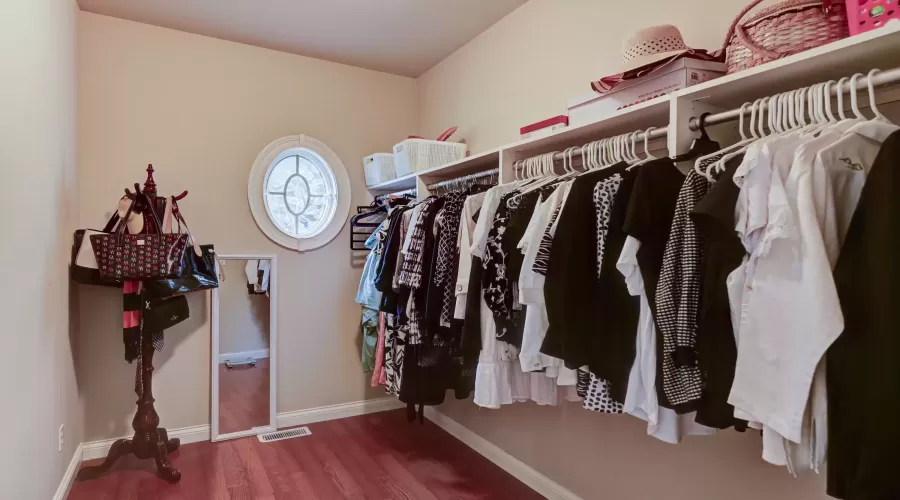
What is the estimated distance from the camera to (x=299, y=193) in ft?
11.5

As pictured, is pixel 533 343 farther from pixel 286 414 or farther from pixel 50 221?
pixel 286 414

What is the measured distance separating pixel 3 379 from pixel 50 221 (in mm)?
836

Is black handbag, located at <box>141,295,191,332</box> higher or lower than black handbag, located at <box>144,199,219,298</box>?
lower

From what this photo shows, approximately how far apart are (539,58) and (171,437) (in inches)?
118

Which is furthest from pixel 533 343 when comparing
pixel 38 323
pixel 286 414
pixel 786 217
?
pixel 286 414

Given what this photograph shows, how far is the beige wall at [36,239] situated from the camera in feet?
5.21

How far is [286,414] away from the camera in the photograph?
11.1ft

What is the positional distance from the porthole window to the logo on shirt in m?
2.93

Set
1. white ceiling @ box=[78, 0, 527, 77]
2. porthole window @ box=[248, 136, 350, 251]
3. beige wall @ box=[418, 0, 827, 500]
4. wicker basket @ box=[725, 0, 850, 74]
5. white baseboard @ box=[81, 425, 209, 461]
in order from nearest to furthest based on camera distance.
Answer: wicker basket @ box=[725, 0, 850, 74] → beige wall @ box=[418, 0, 827, 500] → white ceiling @ box=[78, 0, 527, 77] → white baseboard @ box=[81, 425, 209, 461] → porthole window @ box=[248, 136, 350, 251]

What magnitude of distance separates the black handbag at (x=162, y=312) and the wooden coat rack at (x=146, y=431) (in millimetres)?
59

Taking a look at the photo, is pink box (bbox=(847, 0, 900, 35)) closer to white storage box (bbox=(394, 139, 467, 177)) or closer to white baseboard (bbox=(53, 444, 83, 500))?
white storage box (bbox=(394, 139, 467, 177))

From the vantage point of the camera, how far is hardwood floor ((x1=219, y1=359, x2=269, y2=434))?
3209 millimetres

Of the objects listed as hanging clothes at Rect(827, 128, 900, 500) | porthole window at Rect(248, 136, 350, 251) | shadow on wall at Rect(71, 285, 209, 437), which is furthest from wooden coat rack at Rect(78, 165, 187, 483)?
hanging clothes at Rect(827, 128, 900, 500)

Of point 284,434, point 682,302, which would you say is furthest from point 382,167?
point 682,302
